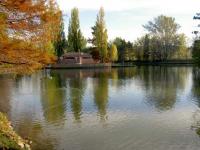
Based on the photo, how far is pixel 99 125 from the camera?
793 inches

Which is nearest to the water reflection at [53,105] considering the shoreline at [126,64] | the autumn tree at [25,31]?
the autumn tree at [25,31]

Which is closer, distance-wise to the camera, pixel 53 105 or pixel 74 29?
pixel 53 105

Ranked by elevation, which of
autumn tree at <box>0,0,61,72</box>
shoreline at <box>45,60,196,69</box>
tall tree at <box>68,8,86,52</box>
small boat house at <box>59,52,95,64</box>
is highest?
tall tree at <box>68,8,86,52</box>

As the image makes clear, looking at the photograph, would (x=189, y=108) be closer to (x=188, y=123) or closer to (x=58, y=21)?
(x=188, y=123)

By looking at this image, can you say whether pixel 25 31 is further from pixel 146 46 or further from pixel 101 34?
pixel 146 46

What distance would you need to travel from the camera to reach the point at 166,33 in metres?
102

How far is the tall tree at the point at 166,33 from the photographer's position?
3981 inches

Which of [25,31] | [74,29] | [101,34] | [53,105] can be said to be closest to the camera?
[25,31]

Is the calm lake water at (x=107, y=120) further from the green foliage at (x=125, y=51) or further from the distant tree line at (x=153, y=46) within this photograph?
the green foliage at (x=125, y=51)

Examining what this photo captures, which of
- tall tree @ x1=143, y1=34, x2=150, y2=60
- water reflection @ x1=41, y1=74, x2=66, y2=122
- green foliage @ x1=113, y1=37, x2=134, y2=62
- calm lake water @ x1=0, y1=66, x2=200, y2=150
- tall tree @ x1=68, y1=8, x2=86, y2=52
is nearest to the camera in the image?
calm lake water @ x1=0, y1=66, x2=200, y2=150

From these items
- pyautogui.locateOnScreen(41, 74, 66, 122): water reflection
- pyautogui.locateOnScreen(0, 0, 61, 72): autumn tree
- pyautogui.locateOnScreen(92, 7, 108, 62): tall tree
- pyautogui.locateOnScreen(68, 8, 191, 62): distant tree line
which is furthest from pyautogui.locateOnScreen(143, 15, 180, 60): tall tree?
pyautogui.locateOnScreen(0, 0, 61, 72): autumn tree

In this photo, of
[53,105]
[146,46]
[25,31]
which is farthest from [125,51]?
[25,31]

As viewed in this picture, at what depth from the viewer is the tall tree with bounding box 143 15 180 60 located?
10112 cm

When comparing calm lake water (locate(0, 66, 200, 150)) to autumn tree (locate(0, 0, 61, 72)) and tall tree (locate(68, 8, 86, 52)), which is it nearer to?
autumn tree (locate(0, 0, 61, 72))
